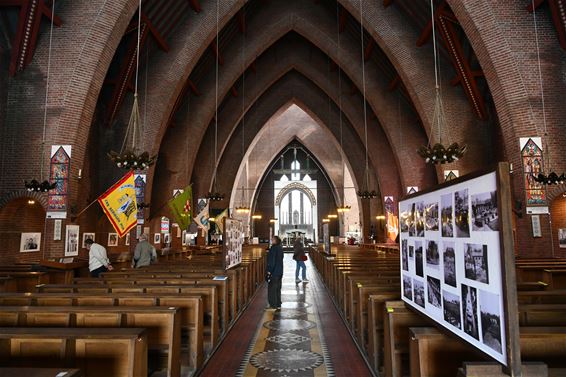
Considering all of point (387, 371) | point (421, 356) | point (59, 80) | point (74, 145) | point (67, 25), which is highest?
point (67, 25)

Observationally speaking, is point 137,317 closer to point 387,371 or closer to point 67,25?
point 387,371

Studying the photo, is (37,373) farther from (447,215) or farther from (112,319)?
(447,215)

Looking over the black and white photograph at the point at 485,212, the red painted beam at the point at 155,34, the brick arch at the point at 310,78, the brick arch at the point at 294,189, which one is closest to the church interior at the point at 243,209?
the black and white photograph at the point at 485,212

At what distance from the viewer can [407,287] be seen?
9.57ft

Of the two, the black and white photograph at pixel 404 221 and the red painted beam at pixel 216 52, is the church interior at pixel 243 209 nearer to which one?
the black and white photograph at pixel 404 221

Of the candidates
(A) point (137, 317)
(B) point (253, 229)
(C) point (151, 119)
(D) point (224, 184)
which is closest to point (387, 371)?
(A) point (137, 317)

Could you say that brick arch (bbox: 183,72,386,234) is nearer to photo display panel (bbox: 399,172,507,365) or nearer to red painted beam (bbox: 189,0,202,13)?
red painted beam (bbox: 189,0,202,13)

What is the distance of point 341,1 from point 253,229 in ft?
84.6

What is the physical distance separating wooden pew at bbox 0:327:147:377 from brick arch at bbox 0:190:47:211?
7.88m

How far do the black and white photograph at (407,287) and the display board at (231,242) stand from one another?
3832mm

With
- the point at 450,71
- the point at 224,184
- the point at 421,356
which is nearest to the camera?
the point at 421,356

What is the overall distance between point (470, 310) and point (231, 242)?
212 inches

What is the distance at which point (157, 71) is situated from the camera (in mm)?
13398

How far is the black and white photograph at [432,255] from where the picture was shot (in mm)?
2250
